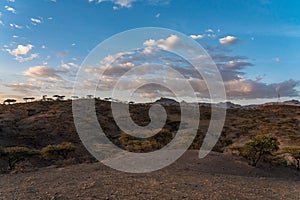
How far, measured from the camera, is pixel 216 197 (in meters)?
7.56

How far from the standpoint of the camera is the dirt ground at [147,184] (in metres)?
7.65

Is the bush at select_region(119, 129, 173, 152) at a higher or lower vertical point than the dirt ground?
higher

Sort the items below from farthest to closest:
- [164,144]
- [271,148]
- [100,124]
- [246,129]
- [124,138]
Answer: [100,124] → [246,129] → [124,138] → [164,144] → [271,148]

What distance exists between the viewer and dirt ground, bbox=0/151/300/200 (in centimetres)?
765

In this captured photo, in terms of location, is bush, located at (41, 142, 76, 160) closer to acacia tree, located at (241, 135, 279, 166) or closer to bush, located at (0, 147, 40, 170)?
bush, located at (0, 147, 40, 170)

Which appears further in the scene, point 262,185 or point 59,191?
point 262,185

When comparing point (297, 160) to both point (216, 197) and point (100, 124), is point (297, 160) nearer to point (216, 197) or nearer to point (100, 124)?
point (216, 197)

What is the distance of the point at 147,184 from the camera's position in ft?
28.3

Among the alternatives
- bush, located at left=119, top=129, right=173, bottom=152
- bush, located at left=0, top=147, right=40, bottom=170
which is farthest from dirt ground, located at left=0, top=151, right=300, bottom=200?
bush, located at left=119, top=129, right=173, bottom=152

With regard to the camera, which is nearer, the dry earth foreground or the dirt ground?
the dirt ground

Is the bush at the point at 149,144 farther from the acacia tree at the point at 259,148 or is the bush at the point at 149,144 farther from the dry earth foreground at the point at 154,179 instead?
the acacia tree at the point at 259,148

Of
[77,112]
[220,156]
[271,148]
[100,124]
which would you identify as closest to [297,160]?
[271,148]

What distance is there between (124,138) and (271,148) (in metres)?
10.3

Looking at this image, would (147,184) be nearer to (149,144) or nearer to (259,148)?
(259,148)
